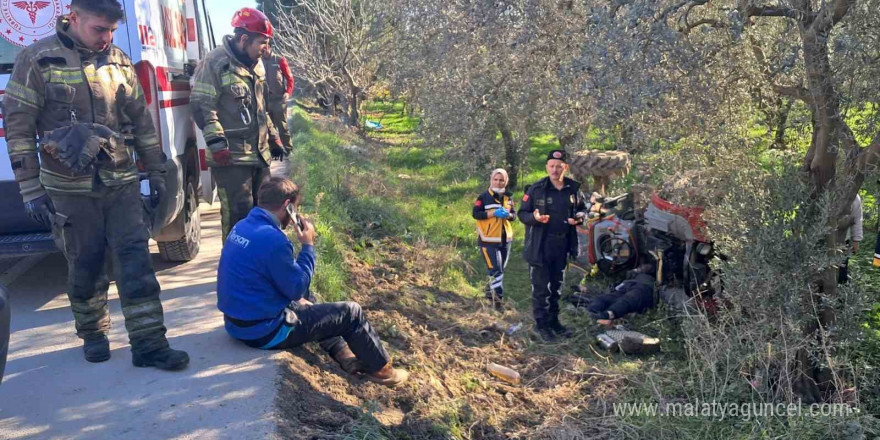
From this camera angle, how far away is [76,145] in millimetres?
3924

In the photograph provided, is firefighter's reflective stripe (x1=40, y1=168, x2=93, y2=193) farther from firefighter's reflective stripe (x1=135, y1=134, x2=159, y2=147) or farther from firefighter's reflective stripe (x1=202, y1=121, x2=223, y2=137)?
firefighter's reflective stripe (x1=202, y1=121, x2=223, y2=137)

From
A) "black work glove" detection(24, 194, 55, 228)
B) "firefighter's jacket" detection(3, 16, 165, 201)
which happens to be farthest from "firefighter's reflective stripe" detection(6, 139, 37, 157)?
"black work glove" detection(24, 194, 55, 228)

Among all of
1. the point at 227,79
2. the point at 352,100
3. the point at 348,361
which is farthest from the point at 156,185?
the point at 352,100

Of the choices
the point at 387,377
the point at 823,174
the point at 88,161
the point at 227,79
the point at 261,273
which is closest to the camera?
the point at 88,161

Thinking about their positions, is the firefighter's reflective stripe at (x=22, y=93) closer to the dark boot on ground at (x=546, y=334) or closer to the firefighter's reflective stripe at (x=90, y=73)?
the firefighter's reflective stripe at (x=90, y=73)

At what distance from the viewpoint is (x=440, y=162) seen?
15.8 meters

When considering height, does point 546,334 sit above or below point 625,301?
below

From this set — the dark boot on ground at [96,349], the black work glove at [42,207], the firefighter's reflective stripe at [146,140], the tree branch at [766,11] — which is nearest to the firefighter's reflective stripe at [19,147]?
the black work glove at [42,207]

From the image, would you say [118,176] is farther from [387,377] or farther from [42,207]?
[387,377]

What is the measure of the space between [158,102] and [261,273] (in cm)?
226

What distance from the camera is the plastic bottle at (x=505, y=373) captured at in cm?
529

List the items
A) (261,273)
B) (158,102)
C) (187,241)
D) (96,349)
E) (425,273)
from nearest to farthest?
(261,273) < (96,349) < (158,102) < (187,241) < (425,273)

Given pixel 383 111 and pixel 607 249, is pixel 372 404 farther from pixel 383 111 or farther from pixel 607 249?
pixel 383 111

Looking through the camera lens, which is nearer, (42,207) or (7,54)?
(42,207)
